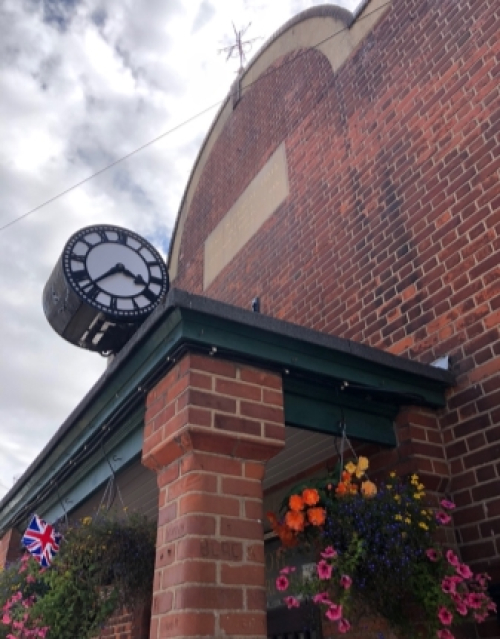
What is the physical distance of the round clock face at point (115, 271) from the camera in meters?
5.05

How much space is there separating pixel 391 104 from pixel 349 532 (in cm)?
362

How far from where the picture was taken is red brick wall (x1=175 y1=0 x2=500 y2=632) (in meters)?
3.42

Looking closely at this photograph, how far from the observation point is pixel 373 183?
16.0 feet

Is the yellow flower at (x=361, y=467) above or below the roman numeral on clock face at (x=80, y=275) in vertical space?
below

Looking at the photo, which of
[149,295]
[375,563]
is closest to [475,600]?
[375,563]

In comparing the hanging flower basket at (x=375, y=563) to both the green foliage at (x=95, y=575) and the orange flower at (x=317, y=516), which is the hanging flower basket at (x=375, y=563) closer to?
the orange flower at (x=317, y=516)

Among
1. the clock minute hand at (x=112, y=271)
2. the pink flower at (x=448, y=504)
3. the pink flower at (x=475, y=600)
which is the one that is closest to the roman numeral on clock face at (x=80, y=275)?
the clock minute hand at (x=112, y=271)

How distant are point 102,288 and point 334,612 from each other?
344cm

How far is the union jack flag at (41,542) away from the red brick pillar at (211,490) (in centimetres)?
115

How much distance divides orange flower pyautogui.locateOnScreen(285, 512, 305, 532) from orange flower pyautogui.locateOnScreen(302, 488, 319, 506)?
68 mm

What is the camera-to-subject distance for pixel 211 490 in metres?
2.58

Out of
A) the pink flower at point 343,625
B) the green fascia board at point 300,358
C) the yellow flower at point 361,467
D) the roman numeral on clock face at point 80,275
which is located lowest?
the pink flower at point 343,625

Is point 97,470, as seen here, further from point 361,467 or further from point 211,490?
point 361,467

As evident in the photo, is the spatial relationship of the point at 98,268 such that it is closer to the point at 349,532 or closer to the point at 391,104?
the point at 391,104
